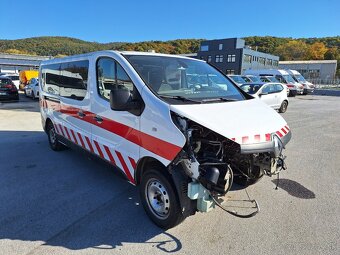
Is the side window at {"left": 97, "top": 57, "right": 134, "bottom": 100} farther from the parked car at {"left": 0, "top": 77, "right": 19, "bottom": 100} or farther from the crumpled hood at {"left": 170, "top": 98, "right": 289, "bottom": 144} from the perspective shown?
the parked car at {"left": 0, "top": 77, "right": 19, "bottom": 100}

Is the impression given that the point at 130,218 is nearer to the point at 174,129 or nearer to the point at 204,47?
the point at 174,129

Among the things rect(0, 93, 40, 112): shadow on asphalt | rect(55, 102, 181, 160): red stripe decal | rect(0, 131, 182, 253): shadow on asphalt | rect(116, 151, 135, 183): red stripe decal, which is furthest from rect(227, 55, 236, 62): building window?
rect(116, 151, 135, 183): red stripe decal

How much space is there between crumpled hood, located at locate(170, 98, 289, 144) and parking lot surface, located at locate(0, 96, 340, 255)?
3.80 ft

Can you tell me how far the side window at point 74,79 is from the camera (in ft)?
15.1

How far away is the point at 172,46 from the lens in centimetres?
11612

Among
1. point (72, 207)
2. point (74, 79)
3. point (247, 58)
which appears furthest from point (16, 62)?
point (72, 207)

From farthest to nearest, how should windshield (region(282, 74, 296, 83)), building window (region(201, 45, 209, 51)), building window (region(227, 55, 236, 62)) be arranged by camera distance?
building window (region(201, 45, 209, 51))
building window (region(227, 55, 236, 62))
windshield (region(282, 74, 296, 83))

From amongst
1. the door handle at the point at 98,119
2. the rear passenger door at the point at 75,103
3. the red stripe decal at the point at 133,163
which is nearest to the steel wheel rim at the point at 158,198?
the red stripe decal at the point at 133,163

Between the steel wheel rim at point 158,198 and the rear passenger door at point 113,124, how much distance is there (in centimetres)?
38

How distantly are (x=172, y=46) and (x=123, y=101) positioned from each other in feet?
387

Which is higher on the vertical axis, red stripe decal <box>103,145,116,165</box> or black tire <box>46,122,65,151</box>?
red stripe decal <box>103,145,116,165</box>

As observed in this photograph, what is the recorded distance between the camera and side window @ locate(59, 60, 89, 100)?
461cm

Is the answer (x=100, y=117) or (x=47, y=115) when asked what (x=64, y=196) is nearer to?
(x=100, y=117)

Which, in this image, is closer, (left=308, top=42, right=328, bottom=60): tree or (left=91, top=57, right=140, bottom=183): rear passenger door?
(left=91, top=57, right=140, bottom=183): rear passenger door
